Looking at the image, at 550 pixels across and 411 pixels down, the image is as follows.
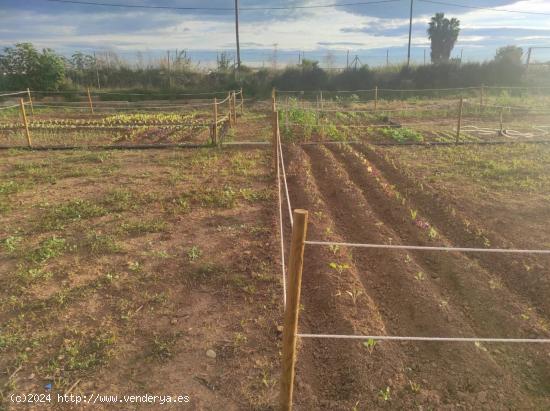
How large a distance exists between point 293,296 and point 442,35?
45.9 metres

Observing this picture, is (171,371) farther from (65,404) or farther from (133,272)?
(133,272)

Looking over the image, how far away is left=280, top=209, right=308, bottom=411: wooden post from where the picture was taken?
224cm

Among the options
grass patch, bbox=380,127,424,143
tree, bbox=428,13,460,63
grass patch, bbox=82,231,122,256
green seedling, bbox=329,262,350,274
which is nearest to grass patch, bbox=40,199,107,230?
grass patch, bbox=82,231,122,256

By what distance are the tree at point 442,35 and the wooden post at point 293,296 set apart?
4399 cm

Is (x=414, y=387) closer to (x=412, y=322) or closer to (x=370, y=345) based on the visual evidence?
(x=370, y=345)

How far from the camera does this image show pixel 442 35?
40.7 metres

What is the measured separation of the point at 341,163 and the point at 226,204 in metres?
3.71

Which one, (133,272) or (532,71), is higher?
(532,71)

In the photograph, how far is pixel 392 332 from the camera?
11.8 ft

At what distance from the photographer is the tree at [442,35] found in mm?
40125

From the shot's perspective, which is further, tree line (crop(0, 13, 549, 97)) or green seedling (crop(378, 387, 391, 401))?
tree line (crop(0, 13, 549, 97))

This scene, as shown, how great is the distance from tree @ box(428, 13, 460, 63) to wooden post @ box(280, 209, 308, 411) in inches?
1732

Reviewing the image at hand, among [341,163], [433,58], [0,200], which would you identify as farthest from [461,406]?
[433,58]

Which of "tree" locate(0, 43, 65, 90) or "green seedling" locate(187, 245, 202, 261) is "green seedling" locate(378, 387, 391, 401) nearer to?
"green seedling" locate(187, 245, 202, 261)
